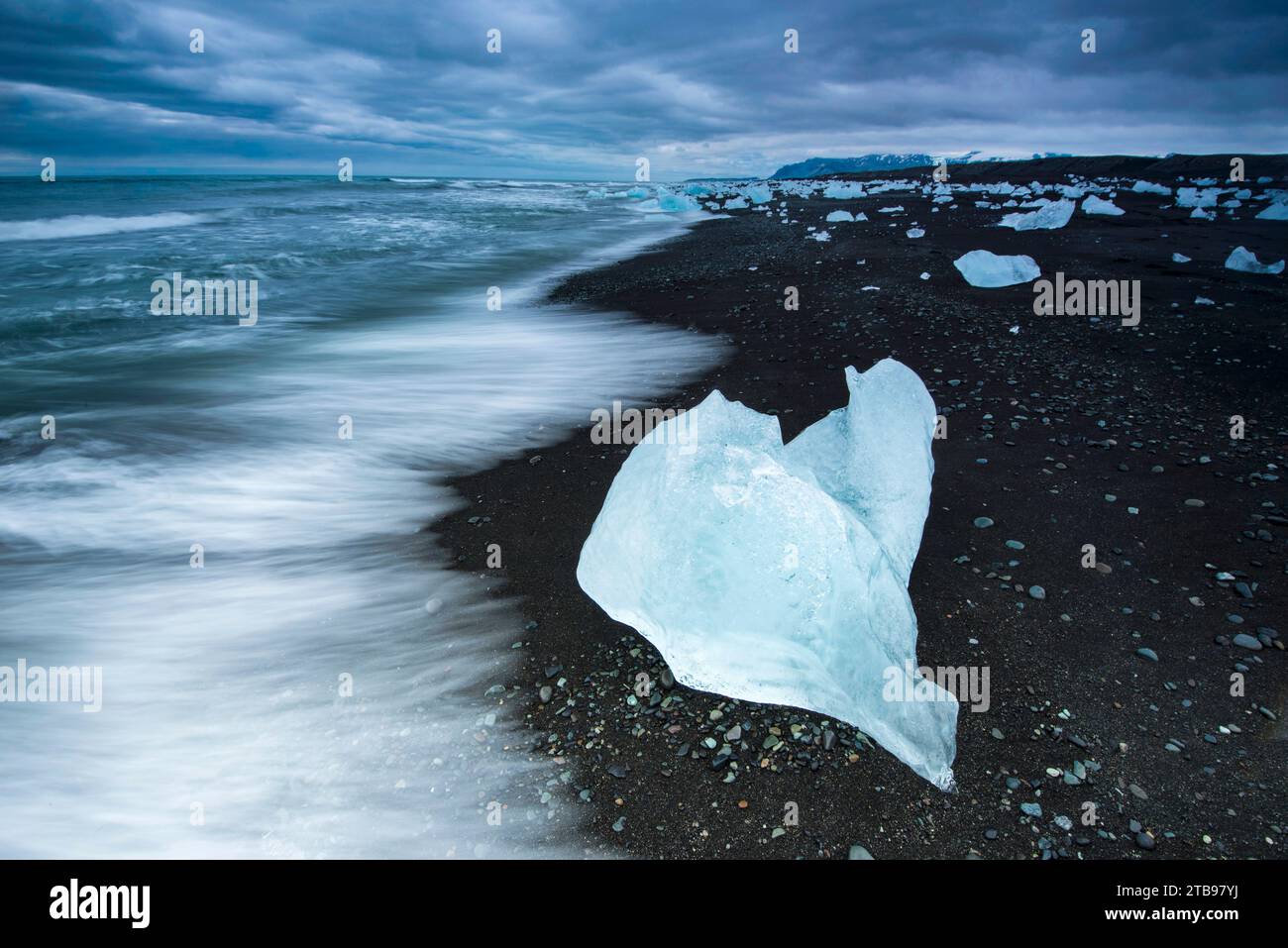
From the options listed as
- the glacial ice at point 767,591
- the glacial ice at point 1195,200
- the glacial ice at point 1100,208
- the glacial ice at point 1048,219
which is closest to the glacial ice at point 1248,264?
the glacial ice at point 1048,219

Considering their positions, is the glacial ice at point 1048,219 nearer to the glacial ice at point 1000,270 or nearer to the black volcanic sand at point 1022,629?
the glacial ice at point 1000,270

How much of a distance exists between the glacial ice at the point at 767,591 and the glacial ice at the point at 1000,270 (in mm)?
9251

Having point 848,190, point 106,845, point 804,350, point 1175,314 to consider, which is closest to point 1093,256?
point 1175,314

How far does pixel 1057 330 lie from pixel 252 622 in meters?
9.54

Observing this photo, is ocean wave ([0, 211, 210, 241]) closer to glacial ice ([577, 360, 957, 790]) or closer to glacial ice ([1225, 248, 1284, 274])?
glacial ice ([577, 360, 957, 790])

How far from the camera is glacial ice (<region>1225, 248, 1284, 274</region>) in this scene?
11133 millimetres

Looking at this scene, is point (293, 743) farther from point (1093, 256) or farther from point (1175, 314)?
point (1093, 256)

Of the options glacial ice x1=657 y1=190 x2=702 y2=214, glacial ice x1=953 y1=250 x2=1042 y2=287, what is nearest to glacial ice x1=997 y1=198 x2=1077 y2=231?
glacial ice x1=953 y1=250 x2=1042 y2=287

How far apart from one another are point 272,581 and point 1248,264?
1622 cm

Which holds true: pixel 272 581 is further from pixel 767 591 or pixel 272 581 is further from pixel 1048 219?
pixel 1048 219

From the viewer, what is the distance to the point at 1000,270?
10.5 meters

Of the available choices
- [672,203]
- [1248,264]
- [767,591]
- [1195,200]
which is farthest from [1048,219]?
[672,203]

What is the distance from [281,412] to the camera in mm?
7430

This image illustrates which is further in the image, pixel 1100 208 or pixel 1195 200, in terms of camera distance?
pixel 1195 200
